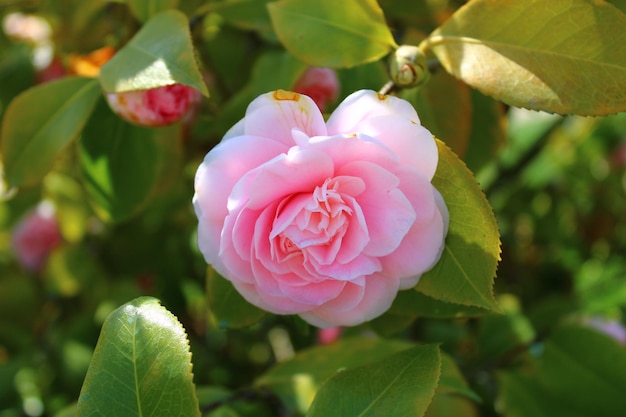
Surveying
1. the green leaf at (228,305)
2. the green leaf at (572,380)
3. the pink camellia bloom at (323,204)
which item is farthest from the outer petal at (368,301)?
the green leaf at (572,380)

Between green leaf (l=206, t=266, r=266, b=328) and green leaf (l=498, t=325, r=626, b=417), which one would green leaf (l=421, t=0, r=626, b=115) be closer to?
green leaf (l=206, t=266, r=266, b=328)

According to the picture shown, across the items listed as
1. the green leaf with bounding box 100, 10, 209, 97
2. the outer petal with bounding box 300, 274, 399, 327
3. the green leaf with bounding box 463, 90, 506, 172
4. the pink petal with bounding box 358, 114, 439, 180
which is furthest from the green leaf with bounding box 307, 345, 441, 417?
the green leaf with bounding box 463, 90, 506, 172

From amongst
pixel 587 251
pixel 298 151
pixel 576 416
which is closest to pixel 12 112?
pixel 298 151

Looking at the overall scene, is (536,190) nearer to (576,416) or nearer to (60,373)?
(576,416)

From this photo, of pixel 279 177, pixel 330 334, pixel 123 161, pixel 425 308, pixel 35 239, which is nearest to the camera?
pixel 279 177

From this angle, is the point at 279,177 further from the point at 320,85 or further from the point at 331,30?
the point at 320,85

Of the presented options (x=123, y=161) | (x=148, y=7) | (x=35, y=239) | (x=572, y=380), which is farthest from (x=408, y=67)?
(x=35, y=239)
